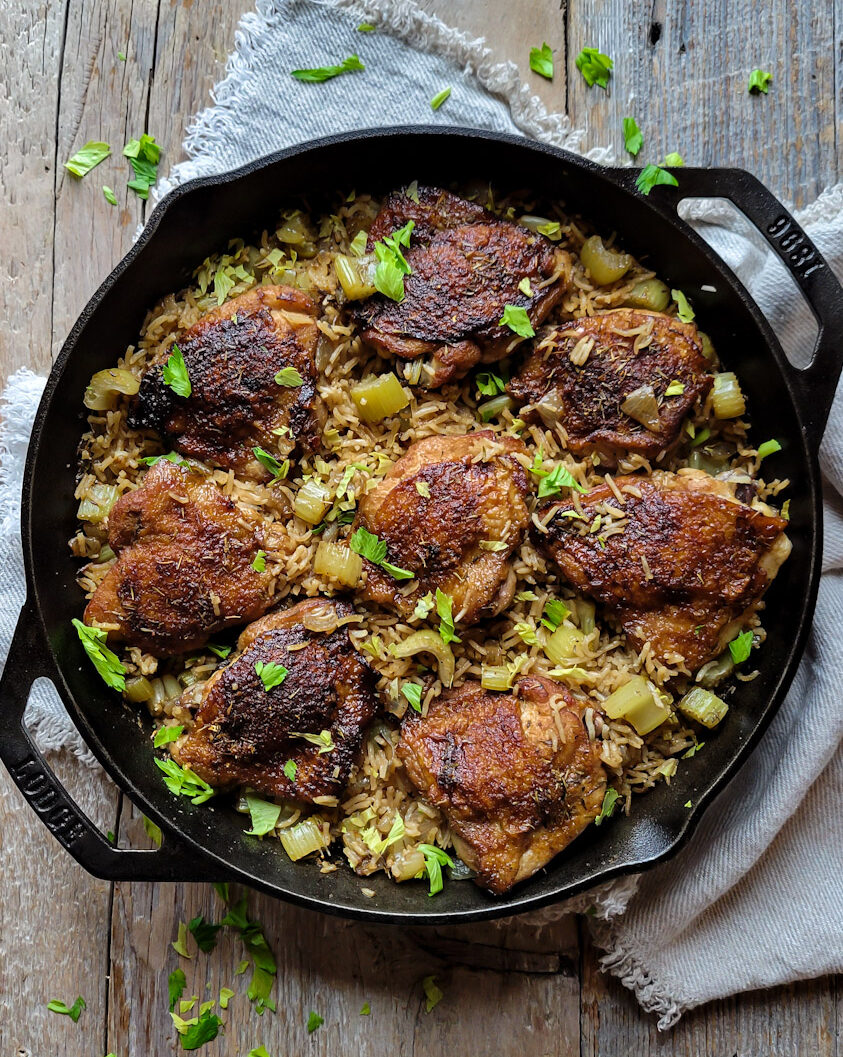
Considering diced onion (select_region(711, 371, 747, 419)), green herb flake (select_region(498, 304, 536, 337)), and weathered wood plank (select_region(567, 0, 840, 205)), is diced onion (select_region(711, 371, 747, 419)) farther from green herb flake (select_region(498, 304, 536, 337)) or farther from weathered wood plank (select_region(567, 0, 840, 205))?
weathered wood plank (select_region(567, 0, 840, 205))

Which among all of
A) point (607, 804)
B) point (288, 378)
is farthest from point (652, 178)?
point (607, 804)

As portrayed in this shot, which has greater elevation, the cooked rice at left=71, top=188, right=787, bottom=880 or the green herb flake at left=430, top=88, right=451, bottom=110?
the green herb flake at left=430, top=88, right=451, bottom=110

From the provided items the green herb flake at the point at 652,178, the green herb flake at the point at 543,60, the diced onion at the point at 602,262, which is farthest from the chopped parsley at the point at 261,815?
the green herb flake at the point at 543,60

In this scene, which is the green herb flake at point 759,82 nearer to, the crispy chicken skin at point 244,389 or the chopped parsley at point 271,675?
the crispy chicken skin at point 244,389

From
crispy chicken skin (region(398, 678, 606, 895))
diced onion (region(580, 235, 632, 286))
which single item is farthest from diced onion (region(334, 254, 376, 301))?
crispy chicken skin (region(398, 678, 606, 895))

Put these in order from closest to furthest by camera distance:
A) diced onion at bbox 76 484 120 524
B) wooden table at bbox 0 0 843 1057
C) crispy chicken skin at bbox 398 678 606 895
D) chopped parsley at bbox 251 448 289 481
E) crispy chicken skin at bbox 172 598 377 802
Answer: crispy chicken skin at bbox 398 678 606 895 → crispy chicken skin at bbox 172 598 377 802 → chopped parsley at bbox 251 448 289 481 → diced onion at bbox 76 484 120 524 → wooden table at bbox 0 0 843 1057

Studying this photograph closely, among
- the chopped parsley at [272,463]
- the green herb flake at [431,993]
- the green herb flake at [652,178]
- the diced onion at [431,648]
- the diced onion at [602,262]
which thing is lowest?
the green herb flake at [431,993]

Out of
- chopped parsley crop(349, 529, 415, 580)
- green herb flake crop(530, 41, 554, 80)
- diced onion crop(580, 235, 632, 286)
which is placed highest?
green herb flake crop(530, 41, 554, 80)
